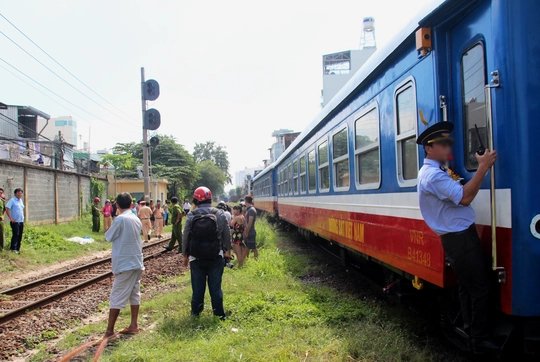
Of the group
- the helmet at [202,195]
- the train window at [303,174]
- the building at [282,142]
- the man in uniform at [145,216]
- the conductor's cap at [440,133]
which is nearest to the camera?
the conductor's cap at [440,133]

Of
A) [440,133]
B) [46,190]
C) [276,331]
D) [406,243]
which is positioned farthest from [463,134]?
[46,190]

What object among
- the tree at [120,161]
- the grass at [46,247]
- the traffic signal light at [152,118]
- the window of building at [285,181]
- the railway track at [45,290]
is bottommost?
the railway track at [45,290]

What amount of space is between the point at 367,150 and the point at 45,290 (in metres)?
6.69

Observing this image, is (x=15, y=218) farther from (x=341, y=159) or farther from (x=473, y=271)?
(x=473, y=271)

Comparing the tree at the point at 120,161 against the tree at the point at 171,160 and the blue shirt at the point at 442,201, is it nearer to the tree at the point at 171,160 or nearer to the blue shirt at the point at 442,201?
the tree at the point at 171,160

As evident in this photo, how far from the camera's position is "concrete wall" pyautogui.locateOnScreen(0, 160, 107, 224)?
14680 millimetres

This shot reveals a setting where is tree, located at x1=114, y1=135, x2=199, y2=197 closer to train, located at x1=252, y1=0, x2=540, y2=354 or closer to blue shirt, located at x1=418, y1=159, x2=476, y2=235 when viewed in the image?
train, located at x1=252, y1=0, x2=540, y2=354

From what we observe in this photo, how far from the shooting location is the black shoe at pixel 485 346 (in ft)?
9.71

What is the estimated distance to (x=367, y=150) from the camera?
527cm

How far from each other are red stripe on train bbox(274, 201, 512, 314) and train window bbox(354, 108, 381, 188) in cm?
41

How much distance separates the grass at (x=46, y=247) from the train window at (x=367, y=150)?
8657 millimetres

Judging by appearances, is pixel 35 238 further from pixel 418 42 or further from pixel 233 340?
pixel 418 42

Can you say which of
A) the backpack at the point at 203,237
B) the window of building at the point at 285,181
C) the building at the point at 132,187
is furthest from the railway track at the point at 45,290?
the building at the point at 132,187

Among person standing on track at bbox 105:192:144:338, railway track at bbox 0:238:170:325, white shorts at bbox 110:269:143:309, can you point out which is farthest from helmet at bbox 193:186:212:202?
railway track at bbox 0:238:170:325
